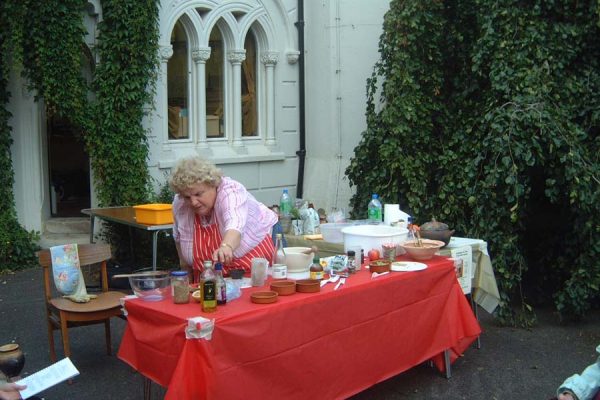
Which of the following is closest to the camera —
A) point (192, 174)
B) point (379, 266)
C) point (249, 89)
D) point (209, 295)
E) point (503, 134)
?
point (209, 295)

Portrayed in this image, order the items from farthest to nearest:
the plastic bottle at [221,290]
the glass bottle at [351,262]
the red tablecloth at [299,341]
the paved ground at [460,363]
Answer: the paved ground at [460,363], the glass bottle at [351,262], the plastic bottle at [221,290], the red tablecloth at [299,341]

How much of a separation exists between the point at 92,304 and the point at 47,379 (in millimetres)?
2021

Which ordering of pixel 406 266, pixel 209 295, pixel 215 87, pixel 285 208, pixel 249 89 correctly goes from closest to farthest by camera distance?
pixel 209 295 → pixel 406 266 → pixel 285 208 → pixel 215 87 → pixel 249 89

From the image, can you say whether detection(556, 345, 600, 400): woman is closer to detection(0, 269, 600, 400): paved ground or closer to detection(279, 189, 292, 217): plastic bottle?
detection(0, 269, 600, 400): paved ground

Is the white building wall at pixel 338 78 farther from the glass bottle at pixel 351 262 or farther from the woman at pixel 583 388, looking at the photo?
the woman at pixel 583 388

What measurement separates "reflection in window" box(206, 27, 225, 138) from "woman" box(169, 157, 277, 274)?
17.9 ft

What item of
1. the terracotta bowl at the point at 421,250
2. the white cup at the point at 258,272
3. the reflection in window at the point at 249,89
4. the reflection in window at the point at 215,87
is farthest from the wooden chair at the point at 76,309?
the reflection in window at the point at 249,89

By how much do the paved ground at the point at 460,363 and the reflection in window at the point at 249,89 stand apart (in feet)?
14.1

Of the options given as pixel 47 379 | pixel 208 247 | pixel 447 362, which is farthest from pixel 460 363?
pixel 47 379

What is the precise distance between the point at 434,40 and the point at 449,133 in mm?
1063

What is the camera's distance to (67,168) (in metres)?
11.5

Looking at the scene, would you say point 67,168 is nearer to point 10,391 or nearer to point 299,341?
point 299,341

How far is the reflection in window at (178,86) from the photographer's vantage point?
9.43m

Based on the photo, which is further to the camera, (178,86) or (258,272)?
(178,86)
